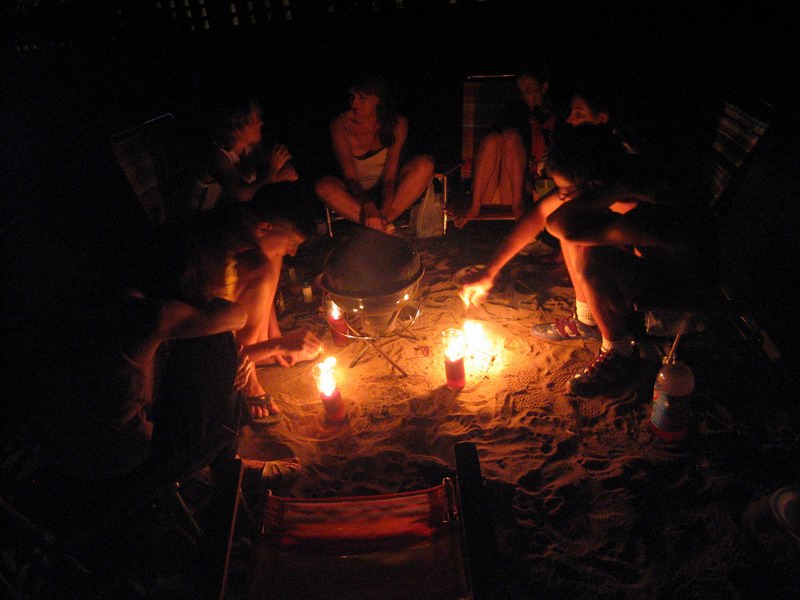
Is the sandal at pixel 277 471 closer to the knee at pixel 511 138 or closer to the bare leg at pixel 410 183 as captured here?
the bare leg at pixel 410 183

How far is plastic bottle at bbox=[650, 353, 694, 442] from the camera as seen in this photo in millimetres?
3219

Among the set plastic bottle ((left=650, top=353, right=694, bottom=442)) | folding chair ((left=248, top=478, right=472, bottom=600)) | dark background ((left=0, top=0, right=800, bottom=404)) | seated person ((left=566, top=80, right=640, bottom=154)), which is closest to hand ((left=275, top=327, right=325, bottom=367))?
folding chair ((left=248, top=478, right=472, bottom=600))

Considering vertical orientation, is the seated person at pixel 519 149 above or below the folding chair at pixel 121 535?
above

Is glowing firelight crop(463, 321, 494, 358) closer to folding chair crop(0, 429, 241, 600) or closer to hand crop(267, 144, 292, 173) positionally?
folding chair crop(0, 429, 241, 600)

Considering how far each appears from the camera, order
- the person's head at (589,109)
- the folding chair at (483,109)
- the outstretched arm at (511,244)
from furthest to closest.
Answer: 1. the folding chair at (483,109)
2. the person's head at (589,109)
3. the outstretched arm at (511,244)

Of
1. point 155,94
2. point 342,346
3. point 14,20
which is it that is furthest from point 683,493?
point 14,20

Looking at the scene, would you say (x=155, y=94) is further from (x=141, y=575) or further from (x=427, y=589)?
(x=427, y=589)

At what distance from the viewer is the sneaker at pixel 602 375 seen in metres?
3.91

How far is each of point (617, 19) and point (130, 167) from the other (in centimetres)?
746

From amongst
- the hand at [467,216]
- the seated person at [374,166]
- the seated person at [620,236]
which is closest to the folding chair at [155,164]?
the seated person at [374,166]

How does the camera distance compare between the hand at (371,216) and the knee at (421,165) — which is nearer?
the hand at (371,216)

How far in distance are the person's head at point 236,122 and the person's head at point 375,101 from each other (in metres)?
1.12

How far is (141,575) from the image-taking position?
9.00 feet

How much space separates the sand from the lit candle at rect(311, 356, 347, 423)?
0.35 feet
